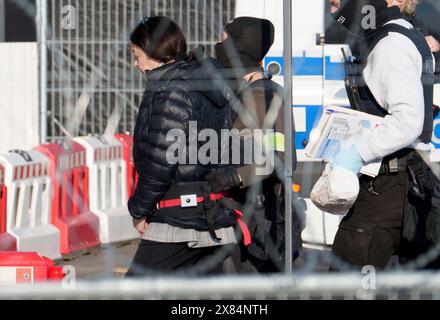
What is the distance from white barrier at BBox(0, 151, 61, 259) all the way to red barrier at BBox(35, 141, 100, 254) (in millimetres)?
83

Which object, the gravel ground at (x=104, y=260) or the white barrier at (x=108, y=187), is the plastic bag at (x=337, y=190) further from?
the white barrier at (x=108, y=187)

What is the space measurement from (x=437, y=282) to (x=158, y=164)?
59.7 inches

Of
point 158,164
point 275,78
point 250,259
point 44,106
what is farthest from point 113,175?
point 158,164

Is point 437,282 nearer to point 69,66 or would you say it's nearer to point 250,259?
point 250,259

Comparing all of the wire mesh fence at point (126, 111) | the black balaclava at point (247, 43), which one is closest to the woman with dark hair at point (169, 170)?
the wire mesh fence at point (126, 111)

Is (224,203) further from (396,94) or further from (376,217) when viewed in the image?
(396,94)

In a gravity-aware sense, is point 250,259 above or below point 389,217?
below

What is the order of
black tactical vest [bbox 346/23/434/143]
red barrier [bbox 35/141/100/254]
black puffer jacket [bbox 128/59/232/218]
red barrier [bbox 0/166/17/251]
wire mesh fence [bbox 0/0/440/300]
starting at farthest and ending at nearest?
red barrier [bbox 35/141/100/254] < red barrier [bbox 0/166/17/251] < wire mesh fence [bbox 0/0/440/300] < black puffer jacket [bbox 128/59/232/218] < black tactical vest [bbox 346/23/434/143]

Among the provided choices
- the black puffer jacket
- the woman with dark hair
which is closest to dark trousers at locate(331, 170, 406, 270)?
the woman with dark hair

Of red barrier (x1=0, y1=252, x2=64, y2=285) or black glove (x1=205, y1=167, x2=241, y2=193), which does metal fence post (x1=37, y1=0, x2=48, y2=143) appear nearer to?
red barrier (x1=0, y1=252, x2=64, y2=285)

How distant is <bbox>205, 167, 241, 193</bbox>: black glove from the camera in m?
5.00

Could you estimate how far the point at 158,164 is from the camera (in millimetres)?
4820

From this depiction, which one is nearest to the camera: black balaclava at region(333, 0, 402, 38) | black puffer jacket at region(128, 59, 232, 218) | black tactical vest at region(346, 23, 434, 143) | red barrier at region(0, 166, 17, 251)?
black tactical vest at region(346, 23, 434, 143)

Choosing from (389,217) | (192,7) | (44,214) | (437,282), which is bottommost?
(44,214)
